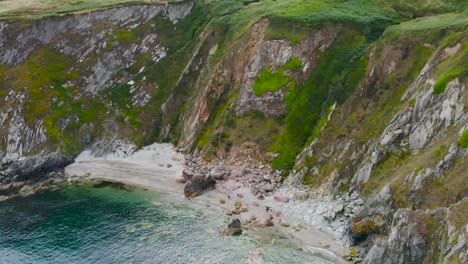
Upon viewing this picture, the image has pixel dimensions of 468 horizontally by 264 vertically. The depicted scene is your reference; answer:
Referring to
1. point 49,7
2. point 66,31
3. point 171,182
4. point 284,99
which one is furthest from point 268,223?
point 49,7

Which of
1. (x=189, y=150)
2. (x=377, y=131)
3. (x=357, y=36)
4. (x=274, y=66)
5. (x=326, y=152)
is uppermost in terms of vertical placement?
(x=357, y=36)

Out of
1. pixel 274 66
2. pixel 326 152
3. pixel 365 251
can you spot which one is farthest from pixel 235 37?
pixel 365 251

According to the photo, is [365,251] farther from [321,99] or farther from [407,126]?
[321,99]

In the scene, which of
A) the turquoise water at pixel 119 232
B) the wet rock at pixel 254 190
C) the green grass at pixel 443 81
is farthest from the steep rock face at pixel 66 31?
the green grass at pixel 443 81

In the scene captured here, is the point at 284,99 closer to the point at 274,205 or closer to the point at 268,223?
the point at 274,205

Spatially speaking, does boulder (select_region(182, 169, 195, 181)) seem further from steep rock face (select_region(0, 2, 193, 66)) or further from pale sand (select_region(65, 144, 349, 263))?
steep rock face (select_region(0, 2, 193, 66))

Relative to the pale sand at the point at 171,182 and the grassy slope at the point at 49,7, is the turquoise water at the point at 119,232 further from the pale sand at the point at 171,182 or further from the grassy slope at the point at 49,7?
the grassy slope at the point at 49,7

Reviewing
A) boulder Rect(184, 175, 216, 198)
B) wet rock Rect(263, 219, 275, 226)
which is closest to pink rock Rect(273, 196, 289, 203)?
wet rock Rect(263, 219, 275, 226)
